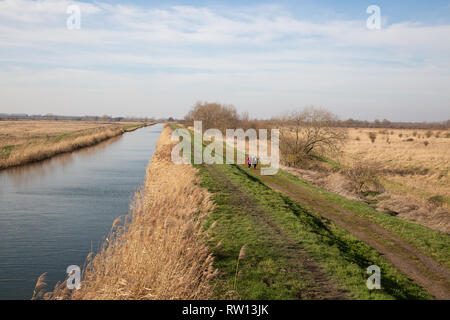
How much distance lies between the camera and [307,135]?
88.3ft

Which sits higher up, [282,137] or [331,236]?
[282,137]

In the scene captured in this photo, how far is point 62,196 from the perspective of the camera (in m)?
18.3

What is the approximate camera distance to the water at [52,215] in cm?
978

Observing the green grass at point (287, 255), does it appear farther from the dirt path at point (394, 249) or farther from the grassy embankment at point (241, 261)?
the dirt path at point (394, 249)

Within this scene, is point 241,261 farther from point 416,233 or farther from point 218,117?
point 218,117

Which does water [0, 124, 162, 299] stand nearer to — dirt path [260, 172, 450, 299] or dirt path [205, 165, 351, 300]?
dirt path [205, 165, 351, 300]

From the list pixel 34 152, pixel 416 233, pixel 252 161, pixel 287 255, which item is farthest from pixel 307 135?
pixel 34 152

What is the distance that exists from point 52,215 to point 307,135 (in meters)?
19.1

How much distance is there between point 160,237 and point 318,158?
78.1 feet

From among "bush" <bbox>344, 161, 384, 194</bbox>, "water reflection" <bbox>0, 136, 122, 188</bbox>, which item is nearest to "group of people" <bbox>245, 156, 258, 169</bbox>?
"bush" <bbox>344, 161, 384, 194</bbox>

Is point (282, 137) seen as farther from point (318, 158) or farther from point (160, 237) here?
point (160, 237)

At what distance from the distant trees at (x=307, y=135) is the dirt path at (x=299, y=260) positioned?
1449cm

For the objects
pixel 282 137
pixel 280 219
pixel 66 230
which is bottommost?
pixel 66 230
